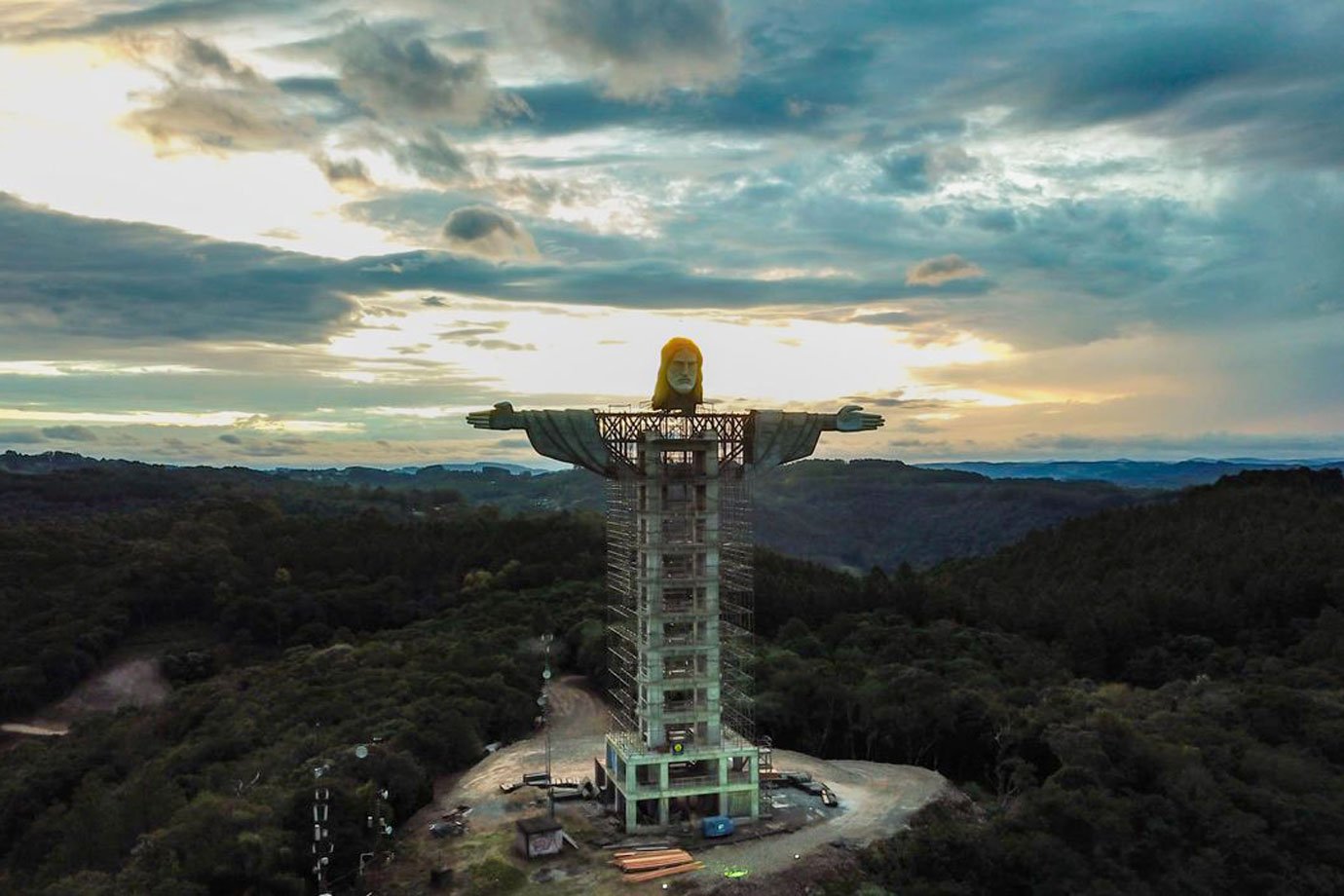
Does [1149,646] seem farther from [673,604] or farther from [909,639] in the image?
[673,604]

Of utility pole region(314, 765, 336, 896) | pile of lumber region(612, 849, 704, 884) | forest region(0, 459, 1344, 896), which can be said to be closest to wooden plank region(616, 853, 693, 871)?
pile of lumber region(612, 849, 704, 884)

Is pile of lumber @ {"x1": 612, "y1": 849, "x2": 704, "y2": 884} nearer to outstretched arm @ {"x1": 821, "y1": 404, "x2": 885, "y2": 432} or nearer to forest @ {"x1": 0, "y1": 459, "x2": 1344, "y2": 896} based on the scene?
forest @ {"x1": 0, "y1": 459, "x2": 1344, "y2": 896}

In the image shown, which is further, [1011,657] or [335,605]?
[335,605]

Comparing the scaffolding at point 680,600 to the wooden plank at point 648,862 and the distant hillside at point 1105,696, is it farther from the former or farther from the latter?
the distant hillside at point 1105,696

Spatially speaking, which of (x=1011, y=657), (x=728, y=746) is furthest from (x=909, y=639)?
(x=728, y=746)

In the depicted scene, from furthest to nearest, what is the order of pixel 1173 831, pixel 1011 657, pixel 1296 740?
pixel 1011 657 → pixel 1296 740 → pixel 1173 831

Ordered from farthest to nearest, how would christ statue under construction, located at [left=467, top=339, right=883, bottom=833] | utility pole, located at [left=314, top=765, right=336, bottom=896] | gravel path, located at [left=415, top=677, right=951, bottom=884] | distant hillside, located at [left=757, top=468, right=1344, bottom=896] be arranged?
christ statue under construction, located at [left=467, top=339, right=883, bottom=833], gravel path, located at [left=415, top=677, right=951, bottom=884], distant hillside, located at [left=757, top=468, right=1344, bottom=896], utility pole, located at [left=314, top=765, right=336, bottom=896]
